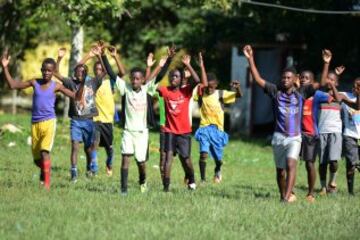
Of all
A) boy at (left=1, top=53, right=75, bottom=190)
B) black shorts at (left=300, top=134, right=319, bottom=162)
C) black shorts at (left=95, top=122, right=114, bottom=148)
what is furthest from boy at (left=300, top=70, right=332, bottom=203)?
black shorts at (left=95, top=122, right=114, bottom=148)

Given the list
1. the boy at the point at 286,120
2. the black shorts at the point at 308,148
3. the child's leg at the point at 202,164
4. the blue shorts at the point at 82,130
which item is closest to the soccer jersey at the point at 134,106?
the boy at the point at 286,120

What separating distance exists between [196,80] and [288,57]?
17.2 meters

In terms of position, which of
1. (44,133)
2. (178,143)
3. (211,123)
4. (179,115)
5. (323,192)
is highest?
(179,115)

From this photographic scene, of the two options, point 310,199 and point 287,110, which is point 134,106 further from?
point 310,199

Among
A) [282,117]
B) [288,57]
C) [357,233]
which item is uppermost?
[288,57]

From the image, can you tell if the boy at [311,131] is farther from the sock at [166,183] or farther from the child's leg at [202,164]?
the child's leg at [202,164]

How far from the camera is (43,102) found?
1183cm

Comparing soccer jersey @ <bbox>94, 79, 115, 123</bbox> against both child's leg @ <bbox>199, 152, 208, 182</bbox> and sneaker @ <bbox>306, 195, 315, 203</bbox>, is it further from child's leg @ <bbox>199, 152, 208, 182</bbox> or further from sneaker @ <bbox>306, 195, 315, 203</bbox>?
sneaker @ <bbox>306, 195, 315, 203</bbox>

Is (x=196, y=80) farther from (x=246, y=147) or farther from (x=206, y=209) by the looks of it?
(x=246, y=147)

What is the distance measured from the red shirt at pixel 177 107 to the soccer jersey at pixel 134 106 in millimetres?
502

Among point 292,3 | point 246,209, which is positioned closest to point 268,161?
point 292,3

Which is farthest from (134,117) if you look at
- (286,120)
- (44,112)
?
(286,120)

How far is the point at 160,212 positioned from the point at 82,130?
4.85m

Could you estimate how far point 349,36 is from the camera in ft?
92.8
